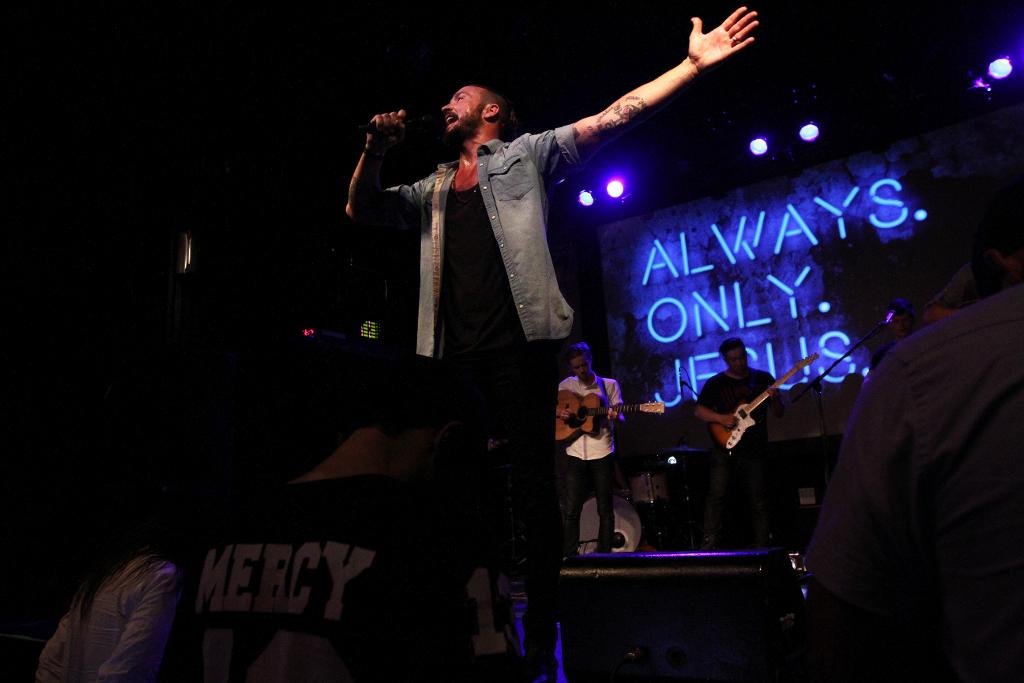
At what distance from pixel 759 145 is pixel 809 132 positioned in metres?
0.59

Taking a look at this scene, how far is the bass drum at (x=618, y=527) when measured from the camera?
28.9ft

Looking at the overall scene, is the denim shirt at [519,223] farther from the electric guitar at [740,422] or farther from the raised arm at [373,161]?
the electric guitar at [740,422]

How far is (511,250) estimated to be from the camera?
3.00 m

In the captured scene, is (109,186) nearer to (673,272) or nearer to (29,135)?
(29,135)

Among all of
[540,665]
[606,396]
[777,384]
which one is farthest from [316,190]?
[540,665]

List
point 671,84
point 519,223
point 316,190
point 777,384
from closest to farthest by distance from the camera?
point 671,84 → point 519,223 → point 316,190 → point 777,384

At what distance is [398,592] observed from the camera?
4.52ft

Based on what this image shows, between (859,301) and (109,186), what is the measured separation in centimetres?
792

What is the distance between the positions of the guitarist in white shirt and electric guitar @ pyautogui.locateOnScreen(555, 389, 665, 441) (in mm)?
36

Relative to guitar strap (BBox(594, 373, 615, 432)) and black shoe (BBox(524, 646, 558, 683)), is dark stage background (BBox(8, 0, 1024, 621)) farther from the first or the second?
guitar strap (BBox(594, 373, 615, 432))

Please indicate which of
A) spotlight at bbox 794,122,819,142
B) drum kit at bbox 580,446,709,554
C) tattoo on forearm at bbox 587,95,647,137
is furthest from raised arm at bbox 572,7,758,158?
spotlight at bbox 794,122,819,142

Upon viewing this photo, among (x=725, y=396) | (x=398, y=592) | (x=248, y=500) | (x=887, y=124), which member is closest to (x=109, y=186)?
(x=248, y=500)

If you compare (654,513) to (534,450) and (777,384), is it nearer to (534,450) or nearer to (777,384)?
(777,384)

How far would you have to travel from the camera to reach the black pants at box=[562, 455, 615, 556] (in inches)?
313
